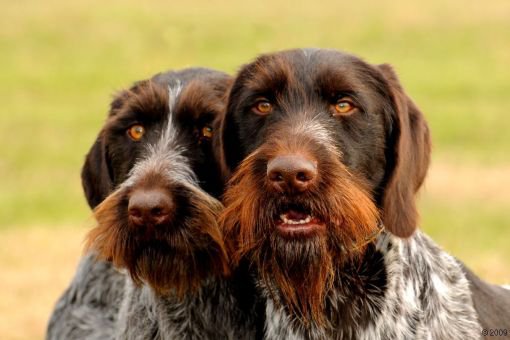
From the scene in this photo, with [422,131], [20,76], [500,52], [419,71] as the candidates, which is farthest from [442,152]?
[422,131]

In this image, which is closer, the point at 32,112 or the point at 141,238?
the point at 141,238

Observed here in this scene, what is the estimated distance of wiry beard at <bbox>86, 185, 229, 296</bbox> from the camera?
5.46m

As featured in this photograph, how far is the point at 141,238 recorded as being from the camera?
5477mm

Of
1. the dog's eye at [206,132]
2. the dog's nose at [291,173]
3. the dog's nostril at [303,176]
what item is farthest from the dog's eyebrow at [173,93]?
the dog's nostril at [303,176]

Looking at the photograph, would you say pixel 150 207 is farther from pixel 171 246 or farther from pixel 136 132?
pixel 136 132

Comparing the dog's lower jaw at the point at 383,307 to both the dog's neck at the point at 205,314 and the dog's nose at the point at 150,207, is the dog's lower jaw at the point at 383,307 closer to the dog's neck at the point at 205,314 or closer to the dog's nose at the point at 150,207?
the dog's neck at the point at 205,314

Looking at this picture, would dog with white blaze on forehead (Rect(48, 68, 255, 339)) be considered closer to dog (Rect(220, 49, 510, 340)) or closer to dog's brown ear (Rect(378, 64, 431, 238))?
dog (Rect(220, 49, 510, 340))

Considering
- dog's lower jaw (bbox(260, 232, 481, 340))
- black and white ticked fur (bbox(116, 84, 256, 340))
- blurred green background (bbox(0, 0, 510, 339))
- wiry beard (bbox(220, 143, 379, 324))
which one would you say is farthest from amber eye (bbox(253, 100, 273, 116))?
blurred green background (bbox(0, 0, 510, 339))

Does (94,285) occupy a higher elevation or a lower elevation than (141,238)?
lower

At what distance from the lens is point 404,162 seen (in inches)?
215

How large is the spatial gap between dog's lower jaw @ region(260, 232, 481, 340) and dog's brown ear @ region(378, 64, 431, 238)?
23 centimetres

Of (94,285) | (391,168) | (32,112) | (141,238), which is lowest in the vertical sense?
(32,112)

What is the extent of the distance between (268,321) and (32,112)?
18.1 m

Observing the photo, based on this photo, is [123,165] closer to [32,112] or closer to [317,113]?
[317,113]
